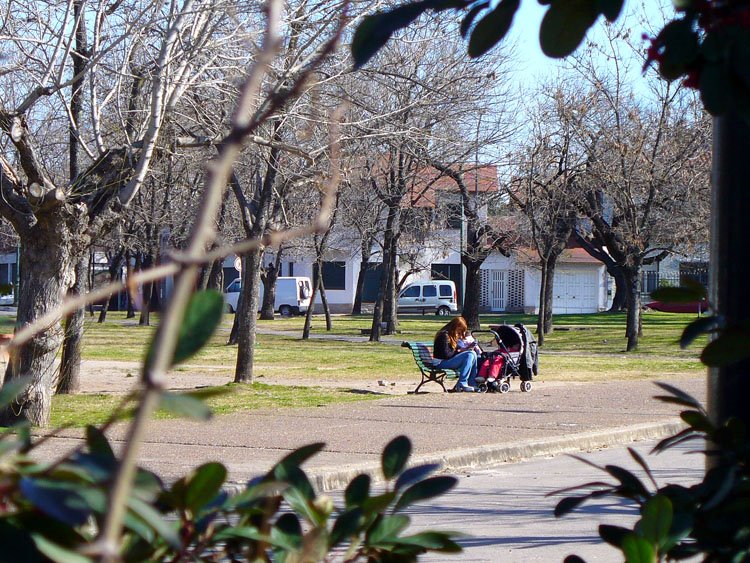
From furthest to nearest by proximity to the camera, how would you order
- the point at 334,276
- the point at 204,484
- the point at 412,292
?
the point at 334,276 < the point at 412,292 < the point at 204,484

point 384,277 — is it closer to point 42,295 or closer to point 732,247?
point 42,295

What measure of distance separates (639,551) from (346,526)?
0.50 metres

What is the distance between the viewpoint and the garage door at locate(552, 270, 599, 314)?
58.0 m

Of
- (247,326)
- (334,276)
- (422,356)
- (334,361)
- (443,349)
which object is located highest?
(334,276)

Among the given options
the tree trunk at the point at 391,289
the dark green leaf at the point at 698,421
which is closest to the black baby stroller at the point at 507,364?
the dark green leaf at the point at 698,421

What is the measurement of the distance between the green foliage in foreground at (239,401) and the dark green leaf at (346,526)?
34.3ft

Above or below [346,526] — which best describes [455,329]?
below

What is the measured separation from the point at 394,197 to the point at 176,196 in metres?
7.15

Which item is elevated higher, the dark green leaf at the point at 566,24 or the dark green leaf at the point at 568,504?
the dark green leaf at the point at 566,24

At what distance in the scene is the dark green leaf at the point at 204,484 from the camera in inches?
56.0

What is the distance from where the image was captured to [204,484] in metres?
1.42

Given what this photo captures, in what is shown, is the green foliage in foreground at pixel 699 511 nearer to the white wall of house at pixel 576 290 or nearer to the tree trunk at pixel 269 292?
the tree trunk at pixel 269 292

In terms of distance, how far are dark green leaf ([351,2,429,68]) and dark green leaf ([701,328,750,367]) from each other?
2.92 ft

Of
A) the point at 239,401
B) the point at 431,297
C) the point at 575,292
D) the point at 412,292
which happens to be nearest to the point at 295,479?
the point at 239,401
